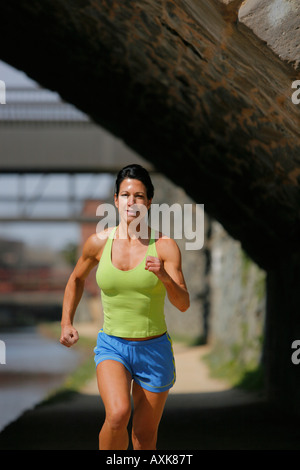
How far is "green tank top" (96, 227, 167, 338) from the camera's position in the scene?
3.23 m

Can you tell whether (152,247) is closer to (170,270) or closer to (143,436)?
(170,270)

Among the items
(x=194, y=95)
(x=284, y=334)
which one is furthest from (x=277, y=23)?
(x=284, y=334)

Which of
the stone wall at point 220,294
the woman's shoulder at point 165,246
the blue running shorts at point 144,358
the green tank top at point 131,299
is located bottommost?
the blue running shorts at point 144,358

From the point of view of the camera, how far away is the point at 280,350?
23.6ft

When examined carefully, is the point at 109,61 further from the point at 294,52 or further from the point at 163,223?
the point at 163,223

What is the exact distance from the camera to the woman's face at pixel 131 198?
3312mm

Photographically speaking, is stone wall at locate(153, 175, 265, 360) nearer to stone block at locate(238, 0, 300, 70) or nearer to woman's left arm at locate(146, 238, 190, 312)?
stone block at locate(238, 0, 300, 70)

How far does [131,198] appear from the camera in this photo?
10.9 feet

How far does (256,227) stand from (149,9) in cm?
252

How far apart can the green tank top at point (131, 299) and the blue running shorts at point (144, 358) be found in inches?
1.6

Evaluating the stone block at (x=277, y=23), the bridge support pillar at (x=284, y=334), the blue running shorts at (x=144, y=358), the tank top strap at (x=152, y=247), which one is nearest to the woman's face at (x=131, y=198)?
the tank top strap at (x=152, y=247)

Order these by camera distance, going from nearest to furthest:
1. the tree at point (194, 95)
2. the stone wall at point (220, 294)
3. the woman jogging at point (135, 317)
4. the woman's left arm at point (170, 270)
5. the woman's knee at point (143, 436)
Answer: the woman's left arm at point (170, 270) < the woman jogging at point (135, 317) < the woman's knee at point (143, 436) < the tree at point (194, 95) < the stone wall at point (220, 294)

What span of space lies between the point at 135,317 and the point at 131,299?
9 centimetres

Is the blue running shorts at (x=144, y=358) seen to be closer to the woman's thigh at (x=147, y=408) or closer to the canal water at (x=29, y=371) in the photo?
the woman's thigh at (x=147, y=408)
